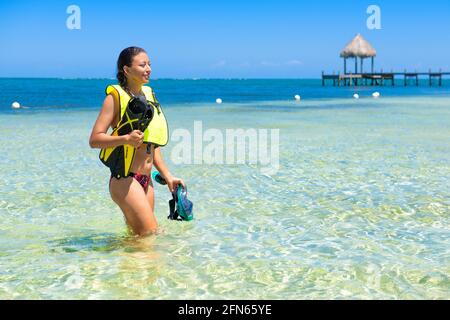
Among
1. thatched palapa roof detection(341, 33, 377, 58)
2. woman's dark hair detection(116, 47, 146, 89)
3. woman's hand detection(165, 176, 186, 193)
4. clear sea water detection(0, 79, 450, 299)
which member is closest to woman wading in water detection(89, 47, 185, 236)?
woman's dark hair detection(116, 47, 146, 89)

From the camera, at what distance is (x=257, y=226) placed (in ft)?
21.1

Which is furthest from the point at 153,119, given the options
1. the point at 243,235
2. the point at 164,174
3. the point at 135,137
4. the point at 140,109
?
the point at 243,235

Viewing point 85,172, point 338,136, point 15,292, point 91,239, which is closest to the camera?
point 15,292

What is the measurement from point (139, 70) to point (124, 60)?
0.49 ft

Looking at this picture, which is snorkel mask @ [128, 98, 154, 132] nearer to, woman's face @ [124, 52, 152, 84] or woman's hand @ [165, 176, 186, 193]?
woman's face @ [124, 52, 152, 84]

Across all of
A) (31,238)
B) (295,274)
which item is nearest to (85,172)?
(31,238)

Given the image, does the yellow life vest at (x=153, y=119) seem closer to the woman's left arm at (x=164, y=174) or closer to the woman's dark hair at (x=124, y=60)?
the woman's dark hair at (x=124, y=60)

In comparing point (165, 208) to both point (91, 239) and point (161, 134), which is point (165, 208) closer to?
point (91, 239)

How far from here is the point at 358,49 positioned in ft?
261

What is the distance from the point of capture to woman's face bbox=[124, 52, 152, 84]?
4.59 m

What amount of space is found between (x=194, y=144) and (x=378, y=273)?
35.0 feet

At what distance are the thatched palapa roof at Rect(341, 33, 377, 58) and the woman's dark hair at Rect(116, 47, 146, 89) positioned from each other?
77598mm

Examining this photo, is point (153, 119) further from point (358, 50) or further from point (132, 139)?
point (358, 50)

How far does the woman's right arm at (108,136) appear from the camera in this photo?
14.3ft
